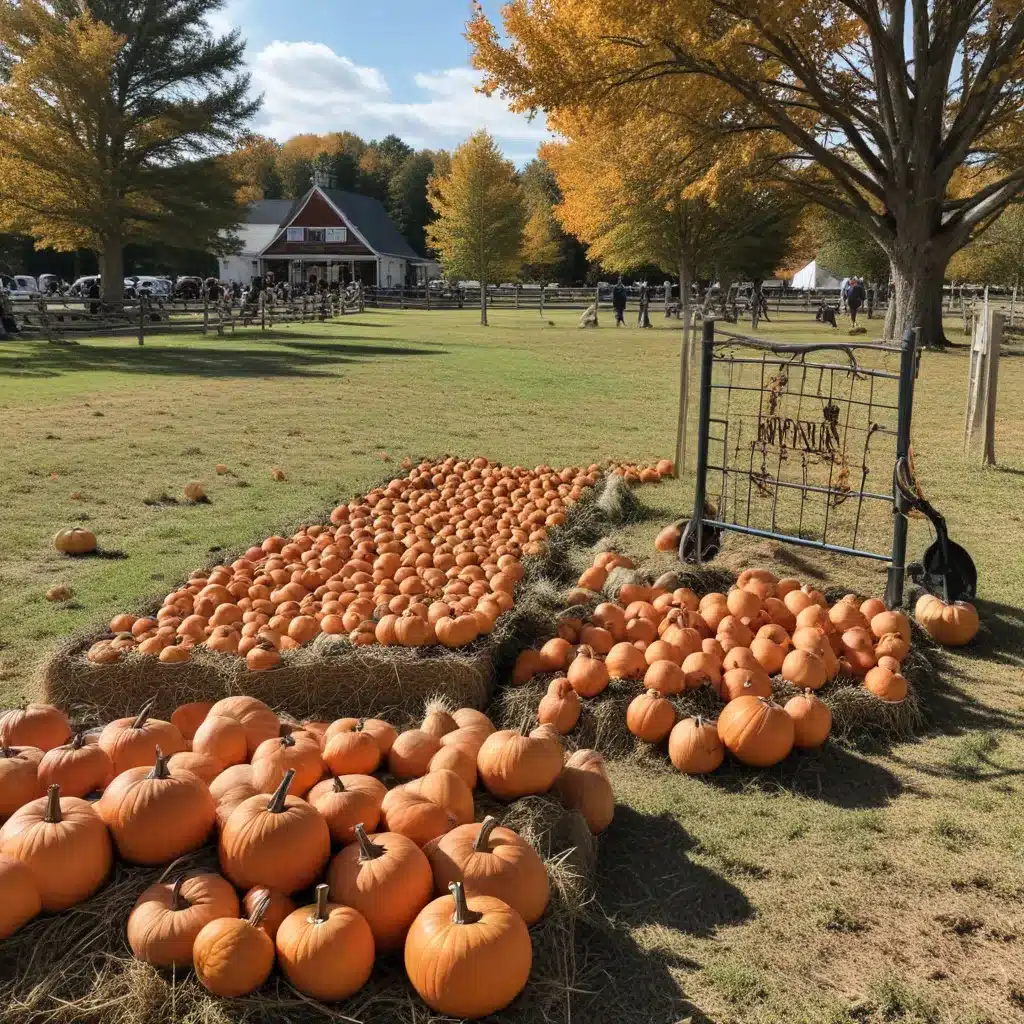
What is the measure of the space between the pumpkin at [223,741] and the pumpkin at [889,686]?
10.3ft

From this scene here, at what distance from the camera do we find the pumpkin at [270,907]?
2.67m

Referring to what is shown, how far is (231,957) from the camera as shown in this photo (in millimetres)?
2500

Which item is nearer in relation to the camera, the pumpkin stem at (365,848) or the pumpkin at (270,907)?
the pumpkin at (270,907)

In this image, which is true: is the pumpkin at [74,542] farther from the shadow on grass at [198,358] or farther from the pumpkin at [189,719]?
the shadow on grass at [198,358]

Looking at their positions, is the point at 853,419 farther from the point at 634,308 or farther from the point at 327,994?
the point at 634,308

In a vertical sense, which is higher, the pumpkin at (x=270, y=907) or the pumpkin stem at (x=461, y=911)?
the pumpkin stem at (x=461, y=911)

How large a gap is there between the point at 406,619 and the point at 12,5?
119ft

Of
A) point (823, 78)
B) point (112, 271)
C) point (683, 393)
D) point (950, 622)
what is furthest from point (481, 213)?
point (950, 622)

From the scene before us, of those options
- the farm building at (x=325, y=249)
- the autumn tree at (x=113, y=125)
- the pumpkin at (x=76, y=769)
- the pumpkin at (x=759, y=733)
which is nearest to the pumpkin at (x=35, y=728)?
the pumpkin at (x=76, y=769)

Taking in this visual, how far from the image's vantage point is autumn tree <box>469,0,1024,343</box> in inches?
875

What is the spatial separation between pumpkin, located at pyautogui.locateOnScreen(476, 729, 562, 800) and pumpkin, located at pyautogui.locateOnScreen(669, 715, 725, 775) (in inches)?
38.3

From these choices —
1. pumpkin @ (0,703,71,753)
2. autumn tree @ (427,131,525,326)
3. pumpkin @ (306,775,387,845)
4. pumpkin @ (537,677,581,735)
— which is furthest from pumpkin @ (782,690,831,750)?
autumn tree @ (427,131,525,326)

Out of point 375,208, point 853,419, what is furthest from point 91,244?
point 375,208

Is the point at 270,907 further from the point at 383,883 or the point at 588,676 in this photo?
the point at 588,676
